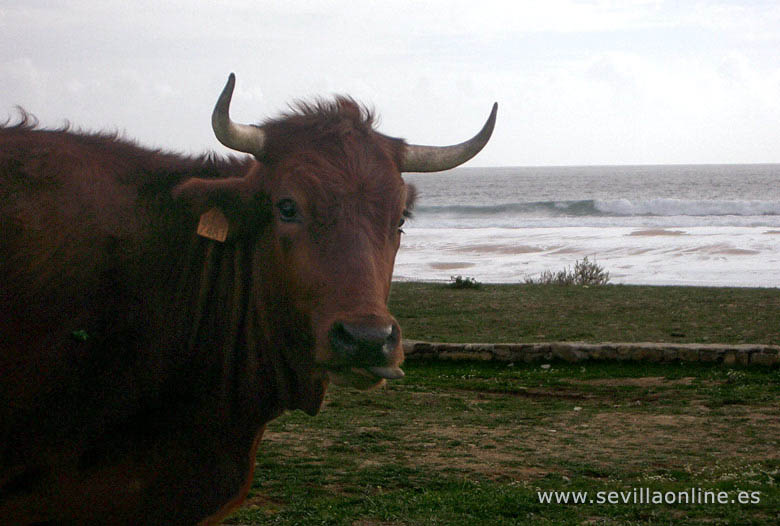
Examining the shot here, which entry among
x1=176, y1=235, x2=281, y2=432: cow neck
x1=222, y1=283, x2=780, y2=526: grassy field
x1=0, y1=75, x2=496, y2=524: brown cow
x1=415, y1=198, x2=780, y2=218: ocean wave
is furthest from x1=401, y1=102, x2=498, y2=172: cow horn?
x1=415, y1=198, x2=780, y2=218: ocean wave

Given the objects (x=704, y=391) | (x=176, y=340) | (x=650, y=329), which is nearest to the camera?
(x=176, y=340)

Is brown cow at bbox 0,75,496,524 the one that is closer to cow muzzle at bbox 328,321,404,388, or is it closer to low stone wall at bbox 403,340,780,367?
cow muzzle at bbox 328,321,404,388

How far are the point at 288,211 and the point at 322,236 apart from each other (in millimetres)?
206

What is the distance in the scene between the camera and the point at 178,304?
3596 mm

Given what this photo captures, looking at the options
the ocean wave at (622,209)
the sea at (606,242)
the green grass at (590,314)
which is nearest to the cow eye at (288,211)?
the green grass at (590,314)

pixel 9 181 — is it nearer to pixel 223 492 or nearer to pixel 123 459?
pixel 123 459

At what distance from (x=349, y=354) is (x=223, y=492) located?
3.50 feet

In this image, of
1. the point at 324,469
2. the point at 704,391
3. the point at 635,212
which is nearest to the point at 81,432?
the point at 324,469

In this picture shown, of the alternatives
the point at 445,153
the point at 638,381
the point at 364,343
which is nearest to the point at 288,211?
the point at 364,343

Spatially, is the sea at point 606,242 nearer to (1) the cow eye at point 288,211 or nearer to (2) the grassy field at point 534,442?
(2) the grassy field at point 534,442

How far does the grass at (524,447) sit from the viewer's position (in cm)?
556

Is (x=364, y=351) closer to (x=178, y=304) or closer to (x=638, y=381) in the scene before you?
(x=178, y=304)

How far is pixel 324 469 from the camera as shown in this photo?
6.48 meters

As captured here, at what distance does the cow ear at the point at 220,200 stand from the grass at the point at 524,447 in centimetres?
253
